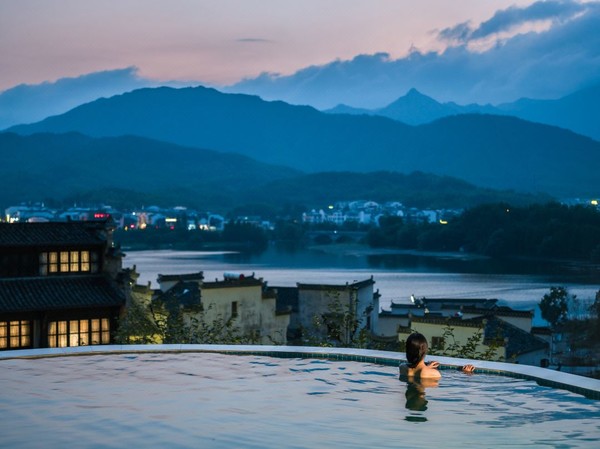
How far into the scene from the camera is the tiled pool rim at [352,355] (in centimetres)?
695

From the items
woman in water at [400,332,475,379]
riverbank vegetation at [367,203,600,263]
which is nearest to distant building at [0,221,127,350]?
woman in water at [400,332,475,379]

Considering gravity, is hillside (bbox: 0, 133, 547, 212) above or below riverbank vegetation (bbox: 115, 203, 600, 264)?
above

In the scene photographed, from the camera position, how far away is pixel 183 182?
6639 inches

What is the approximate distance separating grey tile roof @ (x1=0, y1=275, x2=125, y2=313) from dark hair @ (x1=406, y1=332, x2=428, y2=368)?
37.1 feet

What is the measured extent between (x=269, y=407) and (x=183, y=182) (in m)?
164

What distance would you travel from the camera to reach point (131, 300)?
18469 mm

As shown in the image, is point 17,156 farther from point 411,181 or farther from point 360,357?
point 360,357

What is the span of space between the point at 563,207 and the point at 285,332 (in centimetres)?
6947

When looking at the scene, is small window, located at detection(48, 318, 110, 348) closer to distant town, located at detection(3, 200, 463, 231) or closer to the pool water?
the pool water

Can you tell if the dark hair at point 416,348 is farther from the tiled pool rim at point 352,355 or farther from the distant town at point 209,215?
the distant town at point 209,215

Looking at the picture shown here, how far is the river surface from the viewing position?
49.6m

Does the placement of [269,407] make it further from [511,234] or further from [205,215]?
[205,215]

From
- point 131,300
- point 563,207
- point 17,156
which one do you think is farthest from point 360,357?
point 17,156

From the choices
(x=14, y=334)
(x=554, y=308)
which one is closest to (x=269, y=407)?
(x=14, y=334)
